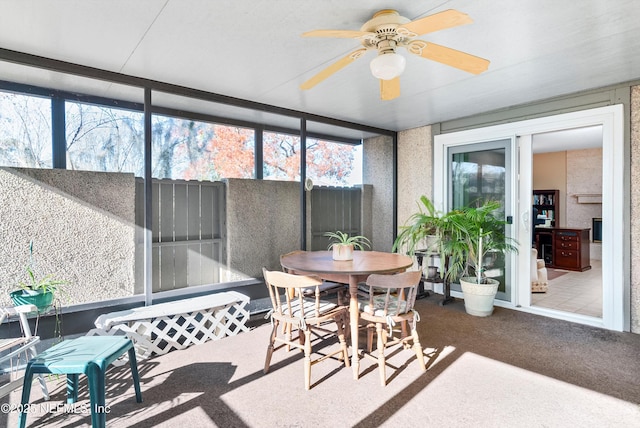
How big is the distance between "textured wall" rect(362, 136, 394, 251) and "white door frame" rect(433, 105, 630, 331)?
1362 mm

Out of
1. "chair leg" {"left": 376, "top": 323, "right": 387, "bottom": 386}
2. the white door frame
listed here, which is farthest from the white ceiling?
"chair leg" {"left": 376, "top": 323, "right": 387, "bottom": 386}

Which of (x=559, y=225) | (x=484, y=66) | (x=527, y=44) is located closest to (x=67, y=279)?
(x=484, y=66)

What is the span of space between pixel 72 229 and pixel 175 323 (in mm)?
1252

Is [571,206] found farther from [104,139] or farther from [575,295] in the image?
[104,139]

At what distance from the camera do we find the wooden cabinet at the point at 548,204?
314 inches

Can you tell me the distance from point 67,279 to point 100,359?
1.69 m

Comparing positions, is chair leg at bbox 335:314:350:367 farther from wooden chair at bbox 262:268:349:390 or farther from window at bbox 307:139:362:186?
window at bbox 307:139:362:186

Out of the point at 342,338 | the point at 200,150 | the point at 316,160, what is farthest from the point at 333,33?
the point at 316,160

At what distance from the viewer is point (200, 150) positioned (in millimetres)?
3969

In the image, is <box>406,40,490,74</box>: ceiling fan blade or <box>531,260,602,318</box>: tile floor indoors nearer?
<box>406,40,490,74</box>: ceiling fan blade

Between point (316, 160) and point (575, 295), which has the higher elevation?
point (316, 160)

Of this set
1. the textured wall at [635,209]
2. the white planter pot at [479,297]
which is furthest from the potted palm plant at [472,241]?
the textured wall at [635,209]

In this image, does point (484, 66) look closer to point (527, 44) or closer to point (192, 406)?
point (527, 44)

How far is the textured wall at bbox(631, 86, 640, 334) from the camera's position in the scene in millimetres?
3367
